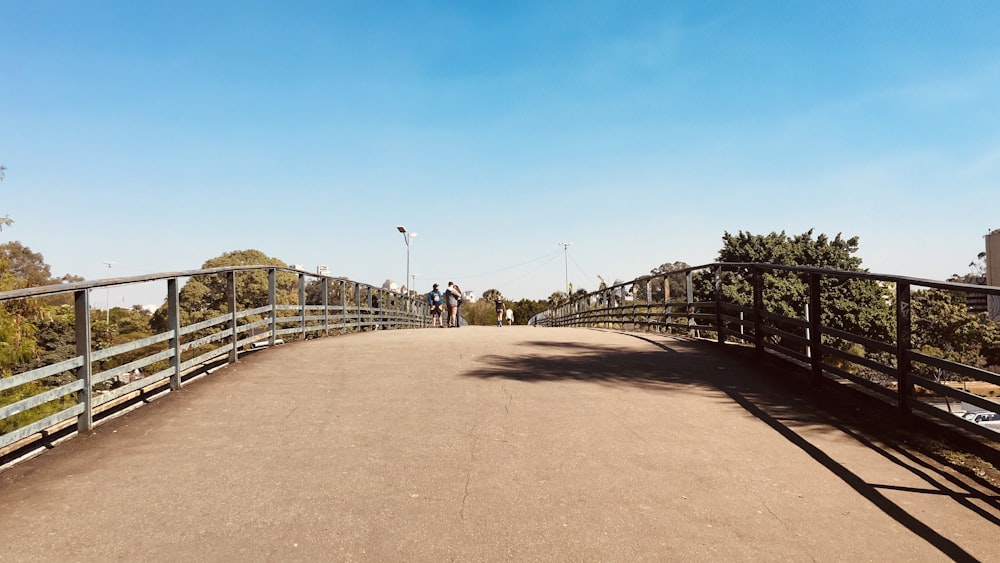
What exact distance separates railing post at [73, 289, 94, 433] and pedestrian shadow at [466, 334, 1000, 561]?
166 inches

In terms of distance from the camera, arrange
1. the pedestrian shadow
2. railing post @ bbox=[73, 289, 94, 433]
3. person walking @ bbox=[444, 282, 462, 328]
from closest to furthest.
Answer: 1. the pedestrian shadow
2. railing post @ bbox=[73, 289, 94, 433]
3. person walking @ bbox=[444, 282, 462, 328]

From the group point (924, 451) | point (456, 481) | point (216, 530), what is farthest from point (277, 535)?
point (924, 451)

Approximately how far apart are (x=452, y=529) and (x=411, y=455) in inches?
55.2

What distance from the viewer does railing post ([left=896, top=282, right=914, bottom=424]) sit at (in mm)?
5934

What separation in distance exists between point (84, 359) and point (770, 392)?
6901 millimetres

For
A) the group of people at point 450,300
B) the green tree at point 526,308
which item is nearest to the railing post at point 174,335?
the group of people at point 450,300

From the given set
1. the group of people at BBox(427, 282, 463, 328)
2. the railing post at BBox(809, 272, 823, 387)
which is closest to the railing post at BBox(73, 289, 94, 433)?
the railing post at BBox(809, 272, 823, 387)

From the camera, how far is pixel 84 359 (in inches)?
227

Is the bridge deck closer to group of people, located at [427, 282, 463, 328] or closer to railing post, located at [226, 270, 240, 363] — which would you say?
railing post, located at [226, 270, 240, 363]

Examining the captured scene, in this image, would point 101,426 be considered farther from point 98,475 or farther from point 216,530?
point 216,530

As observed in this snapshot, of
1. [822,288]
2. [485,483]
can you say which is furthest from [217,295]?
[485,483]

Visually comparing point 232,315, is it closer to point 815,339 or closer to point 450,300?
point 815,339

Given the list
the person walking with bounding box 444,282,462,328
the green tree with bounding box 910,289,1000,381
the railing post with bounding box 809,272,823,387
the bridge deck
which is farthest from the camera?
the green tree with bounding box 910,289,1000,381

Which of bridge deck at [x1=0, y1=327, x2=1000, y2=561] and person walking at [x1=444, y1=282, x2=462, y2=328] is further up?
person walking at [x1=444, y1=282, x2=462, y2=328]
